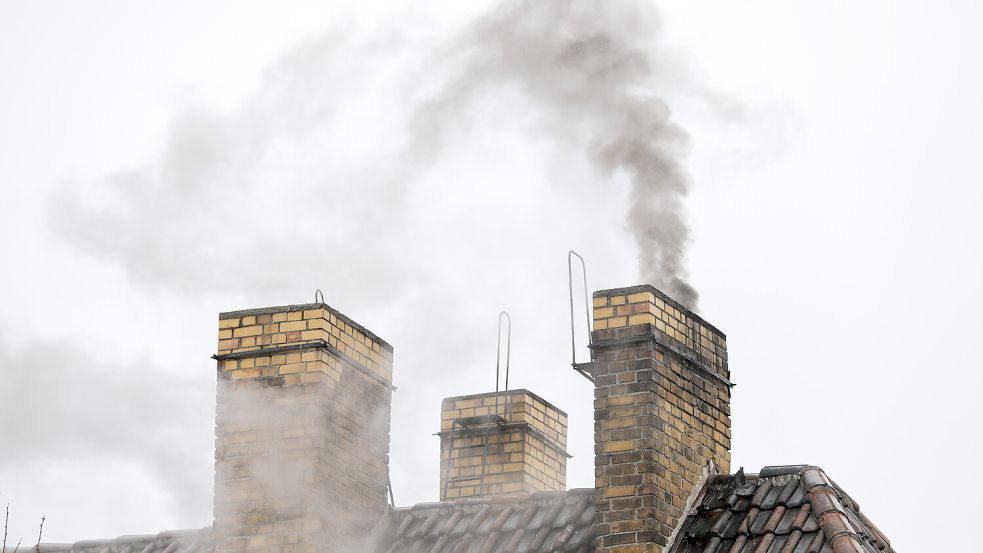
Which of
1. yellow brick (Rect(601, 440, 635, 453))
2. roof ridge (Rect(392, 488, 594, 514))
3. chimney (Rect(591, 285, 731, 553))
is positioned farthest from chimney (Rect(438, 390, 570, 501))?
yellow brick (Rect(601, 440, 635, 453))

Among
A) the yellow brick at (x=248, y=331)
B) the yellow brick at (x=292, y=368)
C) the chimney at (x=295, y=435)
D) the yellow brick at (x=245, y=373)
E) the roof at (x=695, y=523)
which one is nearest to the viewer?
the roof at (x=695, y=523)

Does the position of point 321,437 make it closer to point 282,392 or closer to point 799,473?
point 282,392

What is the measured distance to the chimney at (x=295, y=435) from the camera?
11641 mm

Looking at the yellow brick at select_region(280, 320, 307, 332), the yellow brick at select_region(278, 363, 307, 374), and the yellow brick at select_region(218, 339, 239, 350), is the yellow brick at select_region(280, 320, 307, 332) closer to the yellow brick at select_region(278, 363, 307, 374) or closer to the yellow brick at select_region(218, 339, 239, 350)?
the yellow brick at select_region(278, 363, 307, 374)

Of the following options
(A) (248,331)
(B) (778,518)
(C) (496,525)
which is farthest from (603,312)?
(A) (248,331)

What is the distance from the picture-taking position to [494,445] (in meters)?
14.6

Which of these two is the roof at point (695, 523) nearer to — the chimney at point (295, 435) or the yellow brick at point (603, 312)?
the chimney at point (295, 435)

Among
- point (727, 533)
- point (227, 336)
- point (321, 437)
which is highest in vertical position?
point (227, 336)

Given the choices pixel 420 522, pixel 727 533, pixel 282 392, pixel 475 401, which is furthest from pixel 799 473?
pixel 475 401

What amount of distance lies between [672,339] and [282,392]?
9.41 ft

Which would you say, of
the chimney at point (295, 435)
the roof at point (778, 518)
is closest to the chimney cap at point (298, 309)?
the chimney at point (295, 435)

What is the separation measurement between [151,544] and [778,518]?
537 cm

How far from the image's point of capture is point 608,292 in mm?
11266

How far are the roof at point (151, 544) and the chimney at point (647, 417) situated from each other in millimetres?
3381
